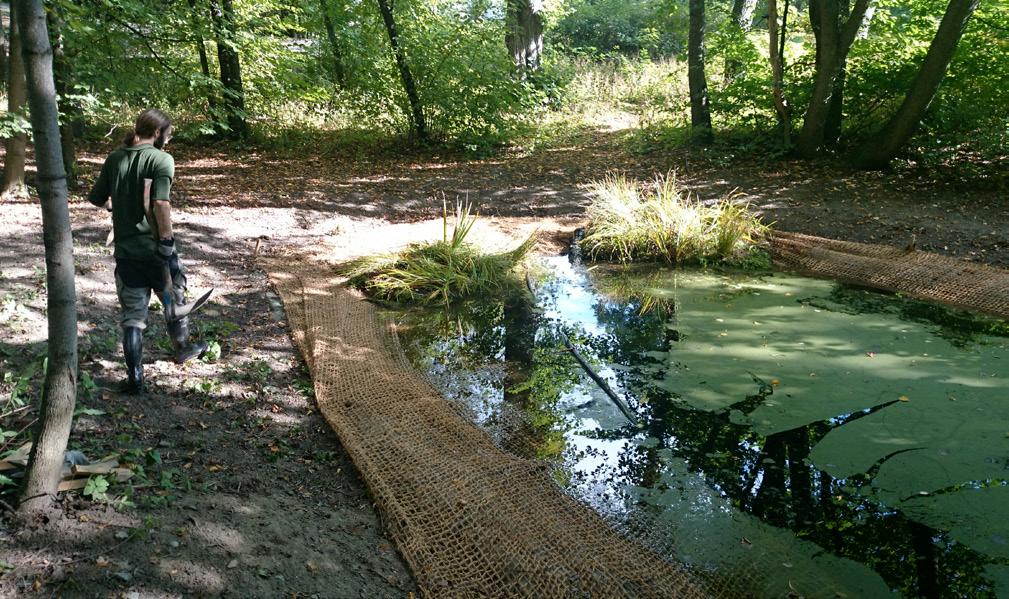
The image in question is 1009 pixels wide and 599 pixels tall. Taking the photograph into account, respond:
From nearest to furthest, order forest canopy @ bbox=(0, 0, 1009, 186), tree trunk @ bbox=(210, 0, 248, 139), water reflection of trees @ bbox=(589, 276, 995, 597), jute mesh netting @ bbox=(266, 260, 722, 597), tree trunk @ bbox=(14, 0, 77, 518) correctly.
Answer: tree trunk @ bbox=(14, 0, 77, 518) → jute mesh netting @ bbox=(266, 260, 722, 597) → water reflection of trees @ bbox=(589, 276, 995, 597) → forest canopy @ bbox=(0, 0, 1009, 186) → tree trunk @ bbox=(210, 0, 248, 139)

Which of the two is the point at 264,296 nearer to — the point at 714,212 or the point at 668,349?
the point at 668,349

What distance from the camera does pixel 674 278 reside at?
634 cm

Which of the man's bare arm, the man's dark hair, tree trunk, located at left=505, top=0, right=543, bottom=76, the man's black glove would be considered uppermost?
tree trunk, located at left=505, top=0, right=543, bottom=76

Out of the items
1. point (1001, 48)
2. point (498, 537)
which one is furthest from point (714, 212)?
point (498, 537)

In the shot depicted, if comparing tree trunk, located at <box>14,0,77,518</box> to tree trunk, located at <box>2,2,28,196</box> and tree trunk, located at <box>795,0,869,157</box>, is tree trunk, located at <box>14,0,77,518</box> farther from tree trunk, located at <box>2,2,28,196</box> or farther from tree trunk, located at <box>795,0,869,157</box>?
tree trunk, located at <box>795,0,869,157</box>

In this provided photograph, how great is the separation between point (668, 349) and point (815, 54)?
680 centimetres

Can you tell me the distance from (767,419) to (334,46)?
1065 cm

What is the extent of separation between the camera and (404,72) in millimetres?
11141

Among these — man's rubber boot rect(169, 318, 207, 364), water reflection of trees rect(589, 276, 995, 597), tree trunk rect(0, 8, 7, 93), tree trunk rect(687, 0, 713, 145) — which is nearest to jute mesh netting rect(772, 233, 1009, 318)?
water reflection of trees rect(589, 276, 995, 597)

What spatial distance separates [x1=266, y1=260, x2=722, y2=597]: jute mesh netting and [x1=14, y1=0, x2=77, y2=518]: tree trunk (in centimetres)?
123

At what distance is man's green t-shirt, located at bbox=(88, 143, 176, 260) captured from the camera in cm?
335

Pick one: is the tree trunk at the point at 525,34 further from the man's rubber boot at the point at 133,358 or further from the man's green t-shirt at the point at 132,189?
the man's rubber boot at the point at 133,358

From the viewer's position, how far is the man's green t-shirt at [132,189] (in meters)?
3.35

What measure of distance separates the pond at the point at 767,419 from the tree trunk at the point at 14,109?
4351 mm
